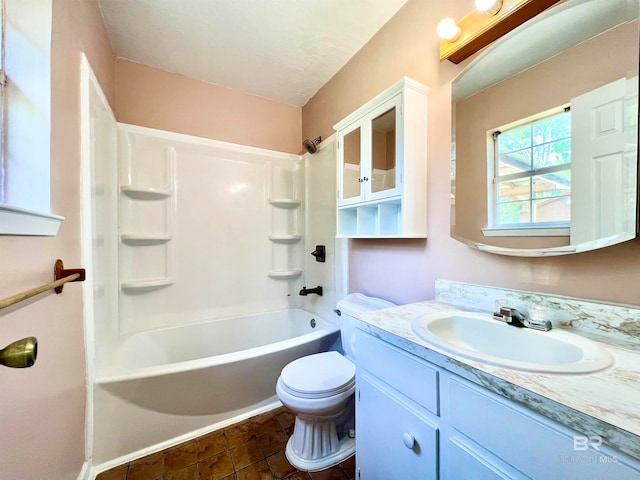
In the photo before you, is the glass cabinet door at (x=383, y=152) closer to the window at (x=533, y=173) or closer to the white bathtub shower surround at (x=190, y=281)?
the window at (x=533, y=173)

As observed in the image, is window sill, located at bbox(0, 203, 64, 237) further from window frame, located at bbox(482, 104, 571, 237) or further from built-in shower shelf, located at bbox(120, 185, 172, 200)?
window frame, located at bbox(482, 104, 571, 237)

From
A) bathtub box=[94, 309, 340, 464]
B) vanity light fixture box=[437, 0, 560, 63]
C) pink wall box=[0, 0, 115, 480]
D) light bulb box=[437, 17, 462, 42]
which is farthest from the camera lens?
bathtub box=[94, 309, 340, 464]

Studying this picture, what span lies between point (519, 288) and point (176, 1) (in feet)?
7.37

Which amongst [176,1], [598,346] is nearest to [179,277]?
[176,1]

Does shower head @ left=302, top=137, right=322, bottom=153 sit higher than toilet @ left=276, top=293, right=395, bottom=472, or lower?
higher

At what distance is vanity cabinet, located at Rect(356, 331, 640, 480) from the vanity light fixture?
129cm

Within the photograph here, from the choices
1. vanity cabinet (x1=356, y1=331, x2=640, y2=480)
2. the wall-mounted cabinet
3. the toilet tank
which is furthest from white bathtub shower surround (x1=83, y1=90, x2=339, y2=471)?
vanity cabinet (x1=356, y1=331, x2=640, y2=480)

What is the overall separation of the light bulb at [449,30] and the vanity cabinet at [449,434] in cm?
133

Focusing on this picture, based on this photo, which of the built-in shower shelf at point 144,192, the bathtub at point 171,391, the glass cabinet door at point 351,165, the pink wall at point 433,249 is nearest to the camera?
the pink wall at point 433,249

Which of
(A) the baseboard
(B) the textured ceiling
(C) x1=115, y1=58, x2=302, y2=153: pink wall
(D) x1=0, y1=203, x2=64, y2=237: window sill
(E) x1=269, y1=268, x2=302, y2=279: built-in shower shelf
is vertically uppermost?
(B) the textured ceiling

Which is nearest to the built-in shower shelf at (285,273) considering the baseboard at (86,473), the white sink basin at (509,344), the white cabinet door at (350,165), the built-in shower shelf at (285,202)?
the built-in shower shelf at (285,202)

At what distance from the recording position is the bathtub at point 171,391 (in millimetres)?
1317

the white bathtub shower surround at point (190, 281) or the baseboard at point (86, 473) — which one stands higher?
the white bathtub shower surround at point (190, 281)

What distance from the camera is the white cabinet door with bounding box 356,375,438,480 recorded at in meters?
0.71
